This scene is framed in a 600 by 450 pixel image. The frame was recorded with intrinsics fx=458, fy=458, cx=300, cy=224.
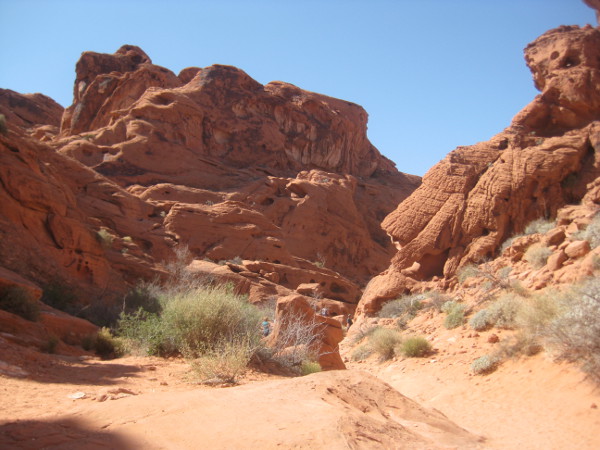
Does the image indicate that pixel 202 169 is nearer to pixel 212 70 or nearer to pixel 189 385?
pixel 212 70

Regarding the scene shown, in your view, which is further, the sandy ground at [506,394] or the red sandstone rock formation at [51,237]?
the red sandstone rock formation at [51,237]

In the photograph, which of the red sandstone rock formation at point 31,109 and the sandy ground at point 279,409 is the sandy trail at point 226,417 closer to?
the sandy ground at point 279,409

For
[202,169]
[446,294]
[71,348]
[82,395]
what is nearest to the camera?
[82,395]

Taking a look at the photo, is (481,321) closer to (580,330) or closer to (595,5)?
(580,330)

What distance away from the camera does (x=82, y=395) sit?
16.2 ft

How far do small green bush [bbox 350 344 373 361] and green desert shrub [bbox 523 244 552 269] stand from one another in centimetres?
497

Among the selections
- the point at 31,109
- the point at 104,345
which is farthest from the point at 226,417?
the point at 31,109

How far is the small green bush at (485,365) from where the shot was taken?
8.89 metres

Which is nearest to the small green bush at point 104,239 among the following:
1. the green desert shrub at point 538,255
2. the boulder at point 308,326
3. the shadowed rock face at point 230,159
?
the shadowed rock face at point 230,159

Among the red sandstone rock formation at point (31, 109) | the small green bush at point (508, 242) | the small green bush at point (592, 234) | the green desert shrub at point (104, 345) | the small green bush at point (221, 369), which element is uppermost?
the red sandstone rock formation at point (31, 109)

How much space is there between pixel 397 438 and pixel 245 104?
42.4 m

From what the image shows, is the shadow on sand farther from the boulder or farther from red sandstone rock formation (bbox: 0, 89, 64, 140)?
red sandstone rock formation (bbox: 0, 89, 64, 140)

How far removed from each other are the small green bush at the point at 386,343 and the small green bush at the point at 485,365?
10.9 feet

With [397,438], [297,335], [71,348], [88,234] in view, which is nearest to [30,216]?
[88,234]
